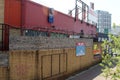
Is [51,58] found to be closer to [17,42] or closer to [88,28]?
[17,42]

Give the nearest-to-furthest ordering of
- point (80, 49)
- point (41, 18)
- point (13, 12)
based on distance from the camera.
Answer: point (13, 12) → point (41, 18) → point (80, 49)

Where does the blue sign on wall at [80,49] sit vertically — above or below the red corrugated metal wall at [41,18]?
below

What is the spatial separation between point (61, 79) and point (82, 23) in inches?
698

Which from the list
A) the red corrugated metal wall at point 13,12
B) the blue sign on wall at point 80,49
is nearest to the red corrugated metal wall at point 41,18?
the red corrugated metal wall at point 13,12

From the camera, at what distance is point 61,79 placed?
2086 cm

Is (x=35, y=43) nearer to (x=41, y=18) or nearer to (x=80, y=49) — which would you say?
(x=41, y=18)

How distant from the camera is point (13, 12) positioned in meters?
18.8

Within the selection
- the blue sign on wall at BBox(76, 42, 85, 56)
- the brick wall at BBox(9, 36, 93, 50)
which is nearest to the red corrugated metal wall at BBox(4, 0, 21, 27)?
the brick wall at BBox(9, 36, 93, 50)

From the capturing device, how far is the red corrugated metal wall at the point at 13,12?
18.1 metres

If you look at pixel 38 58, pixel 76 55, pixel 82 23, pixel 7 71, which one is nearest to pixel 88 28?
pixel 82 23

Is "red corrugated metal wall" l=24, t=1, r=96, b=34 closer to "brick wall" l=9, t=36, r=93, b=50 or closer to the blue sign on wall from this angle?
"brick wall" l=9, t=36, r=93, b=50

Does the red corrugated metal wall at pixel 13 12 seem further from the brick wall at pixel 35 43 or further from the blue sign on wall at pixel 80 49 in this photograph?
the blue sign on wall at pixel 80 49

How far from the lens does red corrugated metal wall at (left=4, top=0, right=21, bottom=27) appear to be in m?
18.1

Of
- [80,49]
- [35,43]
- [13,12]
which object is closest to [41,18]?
[13,12]
